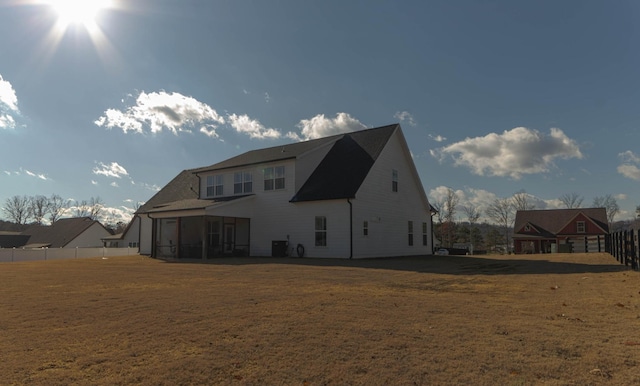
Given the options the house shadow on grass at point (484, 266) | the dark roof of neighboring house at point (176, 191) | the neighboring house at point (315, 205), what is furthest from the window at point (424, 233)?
the dark roof of neighboring house at point (176, 191)

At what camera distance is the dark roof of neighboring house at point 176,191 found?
31.7 m

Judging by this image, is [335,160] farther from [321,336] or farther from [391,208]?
[321,336]

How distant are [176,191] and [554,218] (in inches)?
1921

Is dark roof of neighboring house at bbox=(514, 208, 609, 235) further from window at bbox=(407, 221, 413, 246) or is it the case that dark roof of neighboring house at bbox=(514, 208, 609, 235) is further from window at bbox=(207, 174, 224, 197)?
window at bbox=(207, 174, 224, 197)

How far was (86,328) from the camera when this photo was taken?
5723 millimetres

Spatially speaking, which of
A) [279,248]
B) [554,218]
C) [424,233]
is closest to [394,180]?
[424,233]

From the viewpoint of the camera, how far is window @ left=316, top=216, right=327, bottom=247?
2206cm

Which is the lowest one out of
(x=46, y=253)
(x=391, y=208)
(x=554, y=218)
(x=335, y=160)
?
(x=46, y=253)

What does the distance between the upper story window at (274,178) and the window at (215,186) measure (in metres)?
4.24

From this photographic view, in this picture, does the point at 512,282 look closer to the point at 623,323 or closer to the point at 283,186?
the point at 623,323

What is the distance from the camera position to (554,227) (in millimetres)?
56062

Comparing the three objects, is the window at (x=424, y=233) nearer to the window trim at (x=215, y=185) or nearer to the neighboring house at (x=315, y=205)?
the neighboring house at (x=315, y=205)

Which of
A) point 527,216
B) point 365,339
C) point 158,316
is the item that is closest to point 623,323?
point 365,339

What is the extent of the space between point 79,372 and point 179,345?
41.4 inches
